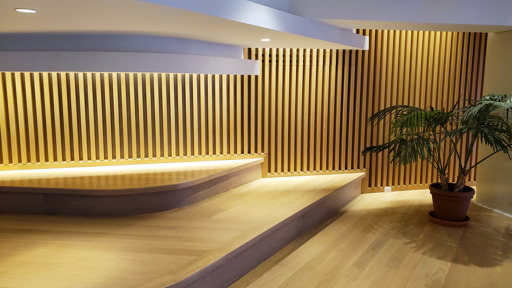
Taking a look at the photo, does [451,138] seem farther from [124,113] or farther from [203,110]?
[124,113]

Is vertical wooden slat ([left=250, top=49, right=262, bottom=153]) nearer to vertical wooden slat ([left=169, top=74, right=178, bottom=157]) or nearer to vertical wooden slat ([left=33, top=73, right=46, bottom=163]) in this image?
vertical wooden slat ([left=169, top=74, right=178, bottom=157])

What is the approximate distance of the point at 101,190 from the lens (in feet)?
11.9

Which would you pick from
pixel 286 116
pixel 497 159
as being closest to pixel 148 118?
pixel 286 116

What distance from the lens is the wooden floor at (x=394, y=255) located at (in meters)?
3.16

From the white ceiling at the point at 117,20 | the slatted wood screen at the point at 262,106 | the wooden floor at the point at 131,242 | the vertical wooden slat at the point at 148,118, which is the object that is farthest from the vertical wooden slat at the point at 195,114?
the white ceiling at the point at 117,20

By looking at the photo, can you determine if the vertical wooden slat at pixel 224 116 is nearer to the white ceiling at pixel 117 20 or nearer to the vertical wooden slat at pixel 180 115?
the vertical wooden slat at pixel 180 115

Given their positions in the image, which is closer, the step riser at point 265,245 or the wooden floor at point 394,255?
the step riser at point 265,245

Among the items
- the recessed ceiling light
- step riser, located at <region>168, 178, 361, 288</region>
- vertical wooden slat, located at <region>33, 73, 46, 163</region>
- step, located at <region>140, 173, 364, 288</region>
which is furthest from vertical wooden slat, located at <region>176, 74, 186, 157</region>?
the recessed ceiling light

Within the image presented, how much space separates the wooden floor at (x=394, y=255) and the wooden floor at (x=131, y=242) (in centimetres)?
35

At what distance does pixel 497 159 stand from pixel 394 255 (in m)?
2.13

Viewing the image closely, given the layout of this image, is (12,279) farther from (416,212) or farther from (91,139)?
(416,212)

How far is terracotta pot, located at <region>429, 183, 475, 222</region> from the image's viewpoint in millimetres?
4223

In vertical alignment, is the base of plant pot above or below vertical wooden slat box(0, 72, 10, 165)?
below

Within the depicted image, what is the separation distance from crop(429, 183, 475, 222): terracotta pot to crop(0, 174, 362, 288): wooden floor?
4.16 feet
